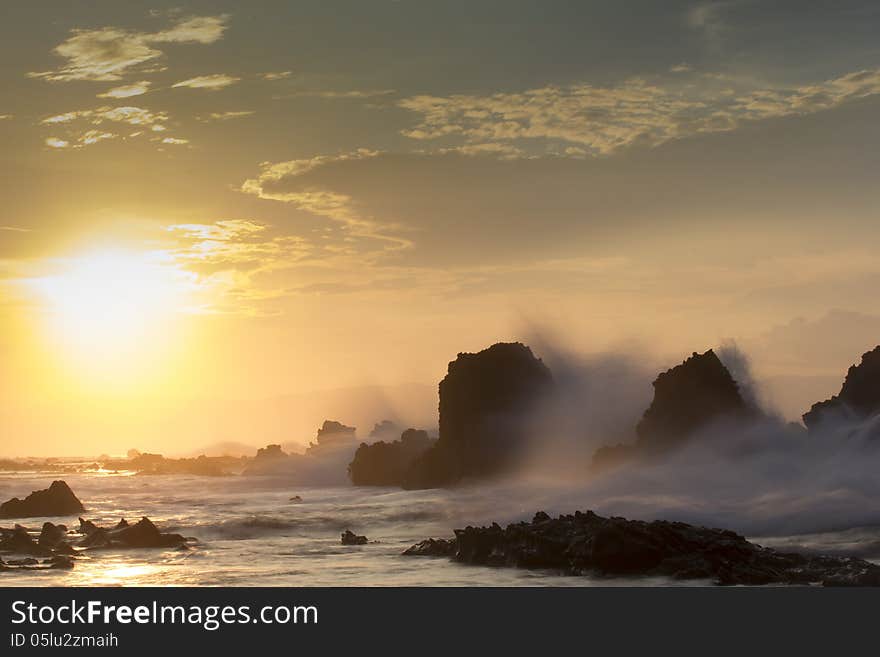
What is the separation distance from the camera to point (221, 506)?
269ft

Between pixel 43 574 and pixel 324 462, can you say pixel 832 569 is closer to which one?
pixel 43 574

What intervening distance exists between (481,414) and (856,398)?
119ft

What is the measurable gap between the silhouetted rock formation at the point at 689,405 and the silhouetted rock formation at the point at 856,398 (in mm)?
4975

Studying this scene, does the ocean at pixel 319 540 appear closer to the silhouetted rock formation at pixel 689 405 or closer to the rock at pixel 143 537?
the rock at pixel 143 537

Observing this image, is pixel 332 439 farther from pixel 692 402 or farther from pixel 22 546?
pixel 22 546

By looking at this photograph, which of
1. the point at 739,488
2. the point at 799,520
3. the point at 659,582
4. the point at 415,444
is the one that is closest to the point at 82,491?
the point at 415,444

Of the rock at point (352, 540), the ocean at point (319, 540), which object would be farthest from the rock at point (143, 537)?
the rock at point (352, 540)

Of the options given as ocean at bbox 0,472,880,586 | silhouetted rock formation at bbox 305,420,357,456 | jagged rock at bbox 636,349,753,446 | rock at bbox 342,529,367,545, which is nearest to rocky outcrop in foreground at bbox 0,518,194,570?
ocean at bbox 0,472,880,586

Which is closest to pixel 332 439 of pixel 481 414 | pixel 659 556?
pixel 481 414

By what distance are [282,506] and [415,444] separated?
1652 inches

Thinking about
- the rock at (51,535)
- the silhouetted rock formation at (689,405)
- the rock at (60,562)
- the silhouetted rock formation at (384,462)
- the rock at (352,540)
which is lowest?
the rock at (60,562)

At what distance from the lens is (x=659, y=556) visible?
33812 mm

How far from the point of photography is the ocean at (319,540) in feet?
119
